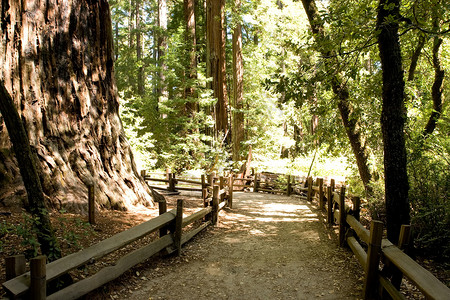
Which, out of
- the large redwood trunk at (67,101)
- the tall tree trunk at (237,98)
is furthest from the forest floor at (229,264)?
the tall tree trunk at (237,98)

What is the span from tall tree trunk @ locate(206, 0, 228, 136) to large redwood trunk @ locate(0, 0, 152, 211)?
499 inches

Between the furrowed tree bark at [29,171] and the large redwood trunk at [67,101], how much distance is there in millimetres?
2733

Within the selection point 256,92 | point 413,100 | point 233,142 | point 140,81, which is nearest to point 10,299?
point 413,100

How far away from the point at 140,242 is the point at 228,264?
1708 millimetres

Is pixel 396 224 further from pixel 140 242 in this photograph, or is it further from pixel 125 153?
pixel 125 153

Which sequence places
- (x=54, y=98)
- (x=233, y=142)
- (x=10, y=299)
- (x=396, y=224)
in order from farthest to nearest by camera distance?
(x=233, y=142), (x=54, y=98), (x=396, y=224), (x=10, y=299)

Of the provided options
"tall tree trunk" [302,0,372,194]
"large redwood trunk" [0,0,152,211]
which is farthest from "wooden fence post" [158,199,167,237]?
"tall tree trunk" [302,0,372,194]

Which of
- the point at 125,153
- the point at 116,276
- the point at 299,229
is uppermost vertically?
the point at 125,153

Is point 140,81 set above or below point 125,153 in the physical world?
above

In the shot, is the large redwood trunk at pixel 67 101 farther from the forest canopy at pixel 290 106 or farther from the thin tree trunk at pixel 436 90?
the thin tree trunk at pixel 436 90

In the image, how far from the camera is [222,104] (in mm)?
22891

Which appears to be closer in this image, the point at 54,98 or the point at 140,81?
the point at 54,98

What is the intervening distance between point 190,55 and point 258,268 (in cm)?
1858

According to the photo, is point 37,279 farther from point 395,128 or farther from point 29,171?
point 395,128
